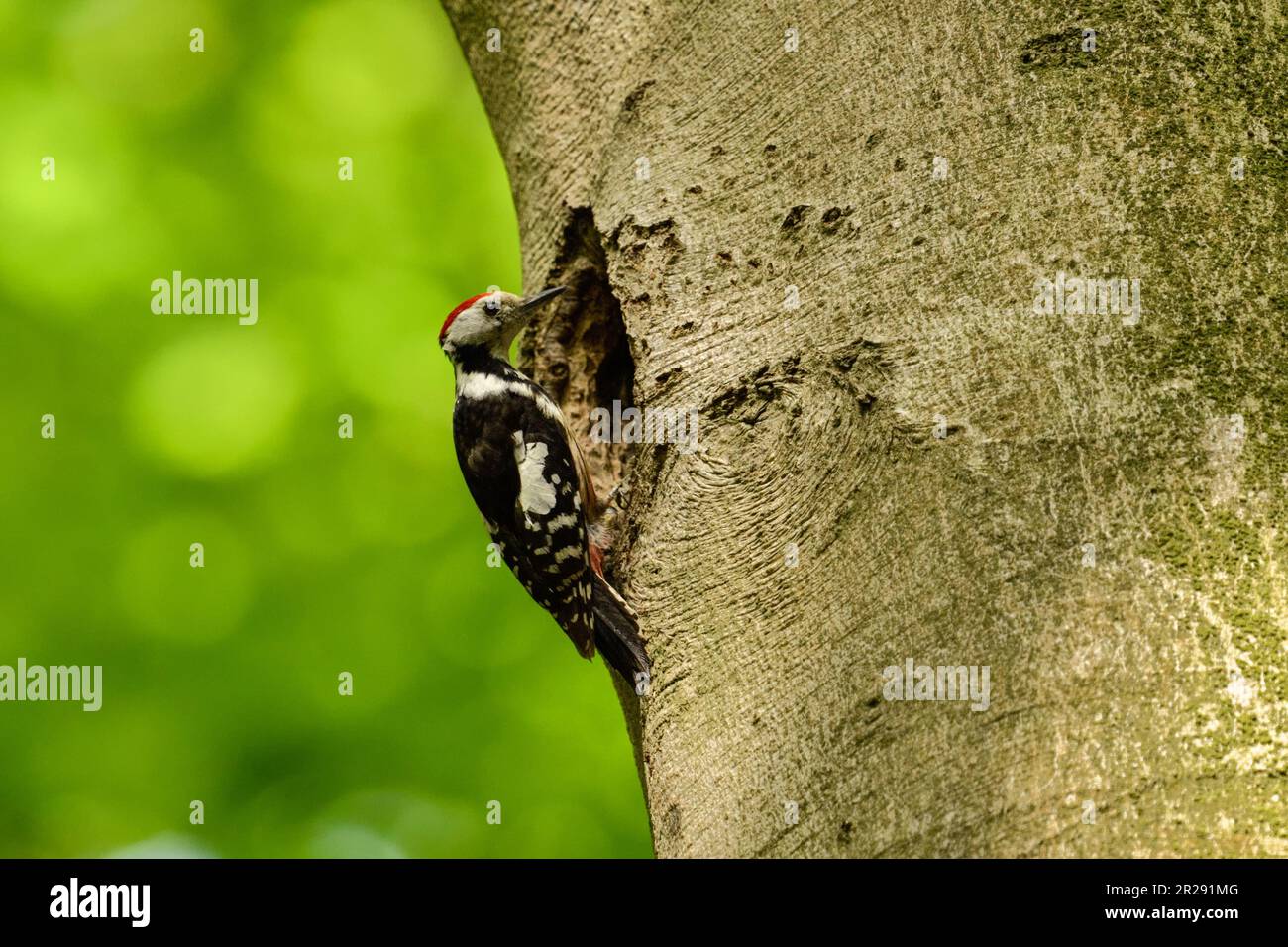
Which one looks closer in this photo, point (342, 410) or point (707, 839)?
point (707, 839)

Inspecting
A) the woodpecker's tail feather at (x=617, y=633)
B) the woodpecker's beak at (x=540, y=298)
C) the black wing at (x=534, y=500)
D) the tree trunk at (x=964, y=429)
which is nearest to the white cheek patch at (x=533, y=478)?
the black wing at (x=534, y=500)

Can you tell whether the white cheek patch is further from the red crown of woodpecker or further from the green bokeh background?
the green bokeh background

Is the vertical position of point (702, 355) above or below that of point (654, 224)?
below

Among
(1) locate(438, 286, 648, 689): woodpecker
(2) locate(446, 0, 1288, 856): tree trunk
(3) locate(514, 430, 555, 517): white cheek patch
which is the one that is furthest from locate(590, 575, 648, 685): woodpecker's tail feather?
(3) locate(514, 430, 555, 517): white cheek patch

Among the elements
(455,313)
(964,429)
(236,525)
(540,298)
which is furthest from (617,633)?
(236,525)

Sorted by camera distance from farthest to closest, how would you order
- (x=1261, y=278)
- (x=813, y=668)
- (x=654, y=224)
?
1. (x=654, y=224)
2. (x=813, y=668)
3. (x=1261, y=278)

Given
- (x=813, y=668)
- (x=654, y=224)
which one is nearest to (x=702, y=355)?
(x=654, y=224)
